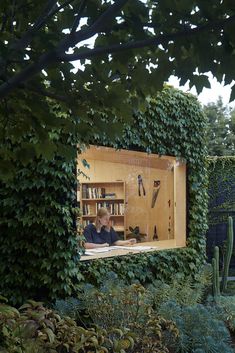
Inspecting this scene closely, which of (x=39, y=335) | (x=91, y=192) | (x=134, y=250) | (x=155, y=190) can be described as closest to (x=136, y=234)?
(x=155, y=190)

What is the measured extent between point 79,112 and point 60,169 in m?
3.20

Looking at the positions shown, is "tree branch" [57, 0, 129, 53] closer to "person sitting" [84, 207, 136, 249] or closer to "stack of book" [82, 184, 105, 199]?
"person sitting" [84, 207, 136, 249]

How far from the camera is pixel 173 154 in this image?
6.93m

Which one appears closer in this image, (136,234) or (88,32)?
(88,32)

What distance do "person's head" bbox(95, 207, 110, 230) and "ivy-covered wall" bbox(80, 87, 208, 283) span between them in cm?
116

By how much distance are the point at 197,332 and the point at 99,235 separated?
304 cm

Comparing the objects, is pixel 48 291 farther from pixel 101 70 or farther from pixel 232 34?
pixel 232 34

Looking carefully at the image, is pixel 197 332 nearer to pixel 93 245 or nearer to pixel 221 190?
pixel 93 245

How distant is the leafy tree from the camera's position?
23609 millimetres

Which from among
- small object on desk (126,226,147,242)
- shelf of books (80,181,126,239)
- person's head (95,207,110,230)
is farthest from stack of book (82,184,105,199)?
small object on desk (126,226,147,242)

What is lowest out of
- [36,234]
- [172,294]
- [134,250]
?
[172,294]

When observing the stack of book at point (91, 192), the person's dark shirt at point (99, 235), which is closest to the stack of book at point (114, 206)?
the stack of book at point (91, 192)

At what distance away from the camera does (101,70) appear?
6.65 ft

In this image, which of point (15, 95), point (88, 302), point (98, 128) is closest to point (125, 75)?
point (98, 128)
